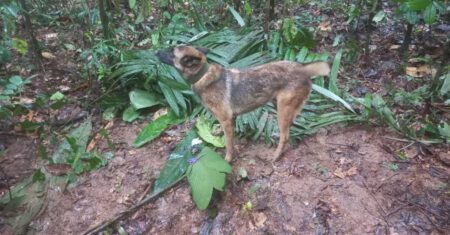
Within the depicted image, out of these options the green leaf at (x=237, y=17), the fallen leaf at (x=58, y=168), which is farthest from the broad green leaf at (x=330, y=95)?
the fallen leaf at (x=58, y=168)

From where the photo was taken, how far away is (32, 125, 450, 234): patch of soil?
342 centimetres

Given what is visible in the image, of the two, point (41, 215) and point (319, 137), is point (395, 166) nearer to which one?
point (319, 137)

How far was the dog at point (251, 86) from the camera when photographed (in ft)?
12.1

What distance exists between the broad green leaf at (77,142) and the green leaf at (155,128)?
64 centimetres

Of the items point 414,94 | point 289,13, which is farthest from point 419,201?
point 289,13

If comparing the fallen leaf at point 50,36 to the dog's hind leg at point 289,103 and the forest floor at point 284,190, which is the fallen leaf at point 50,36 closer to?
the forest floor at point 284,190

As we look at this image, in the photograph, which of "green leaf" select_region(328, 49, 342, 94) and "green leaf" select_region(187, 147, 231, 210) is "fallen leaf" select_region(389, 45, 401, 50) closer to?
"green leaf" select_region(328, 49, 342, 94)

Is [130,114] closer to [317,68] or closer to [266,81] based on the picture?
[266,81]

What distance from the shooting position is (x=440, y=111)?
437cm

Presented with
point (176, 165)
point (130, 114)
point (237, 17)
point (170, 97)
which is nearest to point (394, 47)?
point (237, 17)

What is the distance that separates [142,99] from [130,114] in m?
0.25

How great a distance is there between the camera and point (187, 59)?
3.45 metres

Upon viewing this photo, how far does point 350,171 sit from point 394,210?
1.88 feet

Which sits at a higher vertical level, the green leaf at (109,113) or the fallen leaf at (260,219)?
the green leaf at (109,113)
